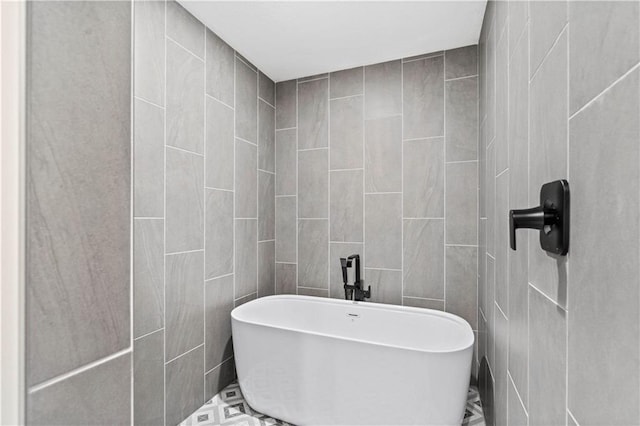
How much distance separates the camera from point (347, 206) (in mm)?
2631

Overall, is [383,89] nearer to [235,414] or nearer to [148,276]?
[148,276]

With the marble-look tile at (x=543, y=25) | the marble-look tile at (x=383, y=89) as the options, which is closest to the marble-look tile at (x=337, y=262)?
the marble-look tile at (x=383, y=89)

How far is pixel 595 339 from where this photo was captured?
1.75ft

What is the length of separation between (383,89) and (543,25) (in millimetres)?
1752

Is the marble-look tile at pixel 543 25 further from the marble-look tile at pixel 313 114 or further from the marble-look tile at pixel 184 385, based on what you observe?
the marble-look tile at pixel 184 385

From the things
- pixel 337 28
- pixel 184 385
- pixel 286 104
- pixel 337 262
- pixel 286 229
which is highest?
pixel 337 28

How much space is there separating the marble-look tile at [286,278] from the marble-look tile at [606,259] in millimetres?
2267

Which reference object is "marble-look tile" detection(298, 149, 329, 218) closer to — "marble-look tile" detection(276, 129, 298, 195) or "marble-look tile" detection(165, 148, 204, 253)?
"marble-look tile" detection(276, 129, 298, 195)

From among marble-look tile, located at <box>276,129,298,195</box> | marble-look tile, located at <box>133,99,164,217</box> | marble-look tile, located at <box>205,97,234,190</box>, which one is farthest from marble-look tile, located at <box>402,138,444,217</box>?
marble-look tile, located at <box>133,99,164,217</box>

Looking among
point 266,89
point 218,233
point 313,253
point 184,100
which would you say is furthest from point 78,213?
point 266,89

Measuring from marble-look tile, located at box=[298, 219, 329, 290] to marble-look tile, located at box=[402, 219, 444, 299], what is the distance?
63 centimetres

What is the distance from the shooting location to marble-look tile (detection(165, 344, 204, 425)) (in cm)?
183

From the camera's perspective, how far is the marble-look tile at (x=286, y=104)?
2.82m

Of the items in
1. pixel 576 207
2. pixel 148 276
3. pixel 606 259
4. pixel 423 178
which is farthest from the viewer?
pixel 423 178
